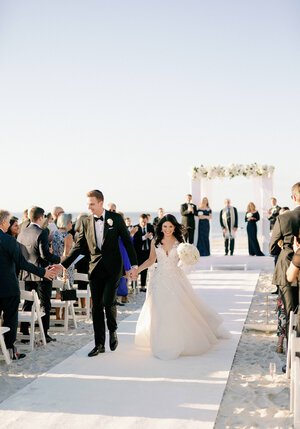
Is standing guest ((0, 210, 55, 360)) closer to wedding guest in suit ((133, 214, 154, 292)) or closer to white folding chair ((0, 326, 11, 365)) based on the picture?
white folding chair ((0, 326, 11, 365))

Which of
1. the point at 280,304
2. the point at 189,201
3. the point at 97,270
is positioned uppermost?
the point at 189,201

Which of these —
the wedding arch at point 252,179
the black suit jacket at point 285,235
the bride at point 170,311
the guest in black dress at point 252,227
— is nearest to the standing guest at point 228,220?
the guest in black dress at point 252,227

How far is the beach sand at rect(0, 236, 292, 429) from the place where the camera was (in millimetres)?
4500

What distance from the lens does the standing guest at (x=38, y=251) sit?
7.21 m

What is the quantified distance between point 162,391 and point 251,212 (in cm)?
1351

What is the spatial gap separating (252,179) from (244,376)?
14819 mm

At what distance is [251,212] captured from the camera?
18.2m

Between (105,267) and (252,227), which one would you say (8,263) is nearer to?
(105,267)

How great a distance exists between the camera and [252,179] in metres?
20.0

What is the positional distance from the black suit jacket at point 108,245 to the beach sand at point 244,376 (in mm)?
1190

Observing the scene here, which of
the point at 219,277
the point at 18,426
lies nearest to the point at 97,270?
the point at 18,426

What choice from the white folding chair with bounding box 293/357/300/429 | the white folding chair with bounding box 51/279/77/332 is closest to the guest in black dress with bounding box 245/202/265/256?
the white folding chair with bounding box 51/279/77/332

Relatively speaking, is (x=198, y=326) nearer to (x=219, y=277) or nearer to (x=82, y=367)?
(x=82, y=367)

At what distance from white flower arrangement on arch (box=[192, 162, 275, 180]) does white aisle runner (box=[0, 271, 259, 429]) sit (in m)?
13.0
